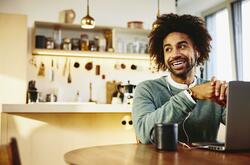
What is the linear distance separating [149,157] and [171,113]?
13.0 inches

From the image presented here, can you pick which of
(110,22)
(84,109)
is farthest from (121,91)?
(84,109)

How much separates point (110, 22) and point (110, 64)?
617mm

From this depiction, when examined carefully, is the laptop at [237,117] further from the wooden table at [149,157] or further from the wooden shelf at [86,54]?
the wooden shelf at [86,54]

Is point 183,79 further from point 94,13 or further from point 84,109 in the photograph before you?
point 94,13

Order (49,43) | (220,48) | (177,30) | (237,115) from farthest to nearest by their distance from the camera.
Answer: (220,48), (49,43), (177,30), (237,115)

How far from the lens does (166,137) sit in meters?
1.31

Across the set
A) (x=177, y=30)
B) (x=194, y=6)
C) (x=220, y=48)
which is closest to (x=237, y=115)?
(x=177, y=30)

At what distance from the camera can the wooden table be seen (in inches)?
41.3

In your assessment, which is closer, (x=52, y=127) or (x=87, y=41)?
(x=52, y=127)

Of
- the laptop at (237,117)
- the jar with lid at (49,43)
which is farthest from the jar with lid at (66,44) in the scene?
the laptop at (237,117)

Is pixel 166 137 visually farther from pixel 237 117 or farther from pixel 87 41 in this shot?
pixel 87 41

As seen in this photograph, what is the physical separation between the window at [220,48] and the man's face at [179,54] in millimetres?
3386

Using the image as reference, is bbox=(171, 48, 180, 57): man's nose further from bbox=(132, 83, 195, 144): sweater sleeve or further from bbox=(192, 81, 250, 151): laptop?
bbox=(192, 81, 250, 151): laptop

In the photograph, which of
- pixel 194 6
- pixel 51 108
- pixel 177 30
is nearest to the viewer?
pixel 177 30
